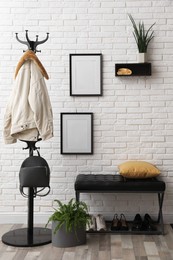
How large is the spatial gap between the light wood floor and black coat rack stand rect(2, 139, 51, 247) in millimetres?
75

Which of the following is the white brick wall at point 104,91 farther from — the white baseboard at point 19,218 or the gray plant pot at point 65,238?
the gray plant pot at point 65,238

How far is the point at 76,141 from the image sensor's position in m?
5.59

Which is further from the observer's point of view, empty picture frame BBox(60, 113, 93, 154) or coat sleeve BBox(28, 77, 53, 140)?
empty picture frame BBox(60, 113, 93, 154)

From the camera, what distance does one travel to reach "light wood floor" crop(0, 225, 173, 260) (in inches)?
166

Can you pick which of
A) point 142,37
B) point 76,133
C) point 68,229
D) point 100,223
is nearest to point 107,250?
point 68,229

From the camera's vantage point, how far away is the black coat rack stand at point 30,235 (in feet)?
15.1

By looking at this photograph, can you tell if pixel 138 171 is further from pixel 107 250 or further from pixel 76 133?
pixel 107 250

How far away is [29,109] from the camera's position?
472cm

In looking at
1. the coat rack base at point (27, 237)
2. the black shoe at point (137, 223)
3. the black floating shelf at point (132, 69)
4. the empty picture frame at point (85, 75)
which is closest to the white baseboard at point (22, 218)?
the black shoe at point (137, 223)

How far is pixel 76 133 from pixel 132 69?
97 centimetres

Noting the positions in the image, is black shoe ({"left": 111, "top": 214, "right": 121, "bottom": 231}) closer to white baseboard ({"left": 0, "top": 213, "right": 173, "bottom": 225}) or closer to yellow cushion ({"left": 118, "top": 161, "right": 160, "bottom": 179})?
Result: white baseboard ({"left": 0, "top": 213, "right": 173, "bottom": 225})

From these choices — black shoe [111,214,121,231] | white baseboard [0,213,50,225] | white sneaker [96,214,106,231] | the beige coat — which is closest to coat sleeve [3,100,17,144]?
the beige coat

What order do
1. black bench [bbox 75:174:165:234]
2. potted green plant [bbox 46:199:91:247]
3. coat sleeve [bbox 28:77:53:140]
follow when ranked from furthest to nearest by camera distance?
black bench [bbox 75:174:165:234], coat sleeve [bbox 28:77:53:140], potted green plant [bbox 46:199:91:247]

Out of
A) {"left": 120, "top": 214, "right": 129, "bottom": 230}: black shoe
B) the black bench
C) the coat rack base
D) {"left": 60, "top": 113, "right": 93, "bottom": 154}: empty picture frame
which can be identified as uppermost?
{"left": 60, "top": 113, "right": 93, "bottom": 154}: empty picture frame
